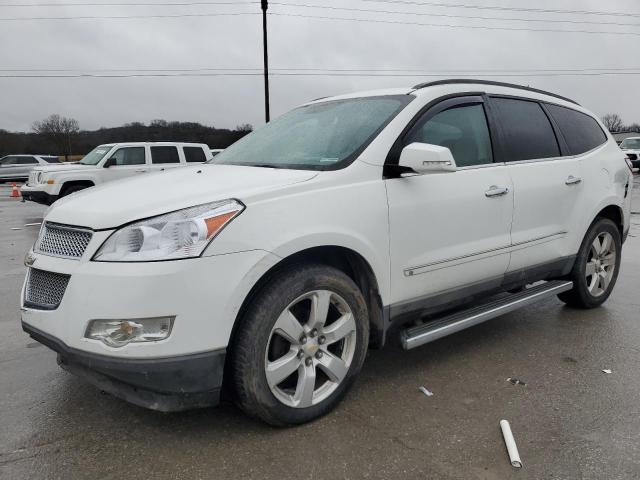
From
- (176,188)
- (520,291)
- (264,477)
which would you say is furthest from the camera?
(520,291)

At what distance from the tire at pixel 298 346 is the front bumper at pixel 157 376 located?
0.45ft

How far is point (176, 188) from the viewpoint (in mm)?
2707

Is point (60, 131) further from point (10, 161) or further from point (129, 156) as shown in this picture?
point (129, 156)

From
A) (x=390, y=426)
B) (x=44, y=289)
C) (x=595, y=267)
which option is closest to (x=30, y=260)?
(x=44, y=289)

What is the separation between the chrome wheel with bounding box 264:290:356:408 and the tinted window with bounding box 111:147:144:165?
11.8 meters

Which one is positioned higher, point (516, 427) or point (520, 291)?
point (520, 291)

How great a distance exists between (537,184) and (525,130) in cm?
45

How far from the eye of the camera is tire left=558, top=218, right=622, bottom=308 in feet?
14.6

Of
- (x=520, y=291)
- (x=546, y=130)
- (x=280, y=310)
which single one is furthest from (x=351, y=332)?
(x=546, y=130)

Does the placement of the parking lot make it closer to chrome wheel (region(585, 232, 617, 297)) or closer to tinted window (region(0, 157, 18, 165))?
chrome wheel (region(585, 232, 617, 297))

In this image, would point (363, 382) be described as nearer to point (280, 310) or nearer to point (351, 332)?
point (351, 332)

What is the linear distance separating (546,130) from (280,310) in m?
2.84

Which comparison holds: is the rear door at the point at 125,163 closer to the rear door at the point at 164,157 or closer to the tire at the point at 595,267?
the rear door at the point at 164,157

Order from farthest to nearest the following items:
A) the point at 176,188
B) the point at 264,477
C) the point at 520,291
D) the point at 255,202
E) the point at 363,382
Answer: the point at 520,291, the point at 363,382, the point at 176,188, the point at 255,202, the point at 264,477
